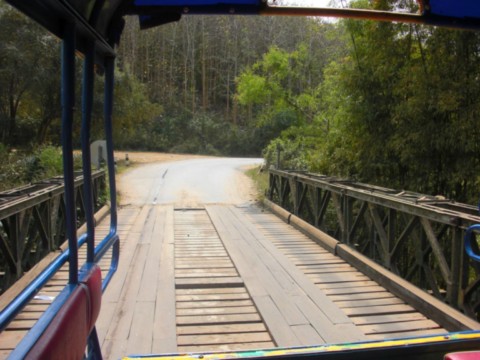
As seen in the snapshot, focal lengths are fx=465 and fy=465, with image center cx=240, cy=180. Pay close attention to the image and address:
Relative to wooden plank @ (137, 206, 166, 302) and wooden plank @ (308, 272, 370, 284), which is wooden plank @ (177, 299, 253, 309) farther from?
wooden plank @ (308, 272, 370, 284)

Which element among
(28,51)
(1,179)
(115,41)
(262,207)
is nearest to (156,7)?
(115,41)

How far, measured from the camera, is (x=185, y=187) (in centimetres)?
1574

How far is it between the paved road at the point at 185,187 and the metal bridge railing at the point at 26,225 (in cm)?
548

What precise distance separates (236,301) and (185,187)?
37.7 ft

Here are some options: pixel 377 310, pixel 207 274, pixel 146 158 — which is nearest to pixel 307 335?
pixel 377 310

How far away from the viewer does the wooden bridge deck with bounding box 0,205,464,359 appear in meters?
3.57

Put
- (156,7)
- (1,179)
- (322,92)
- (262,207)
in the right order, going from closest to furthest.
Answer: (156,7) → (262,207) → (1,179) → (322,92)

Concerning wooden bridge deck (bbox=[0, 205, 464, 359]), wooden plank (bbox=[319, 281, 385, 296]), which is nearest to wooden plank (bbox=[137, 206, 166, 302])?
wooden bridge deck (bbox=[0, 205, 464, 359])

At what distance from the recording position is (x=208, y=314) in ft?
13.4

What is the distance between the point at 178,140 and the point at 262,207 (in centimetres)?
3170

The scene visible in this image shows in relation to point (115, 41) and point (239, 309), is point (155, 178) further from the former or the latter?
point (115, 41)

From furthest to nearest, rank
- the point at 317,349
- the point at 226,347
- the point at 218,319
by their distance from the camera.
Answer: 1. the point at 218,319
2. the point at 226,347
3. the point at 317,349

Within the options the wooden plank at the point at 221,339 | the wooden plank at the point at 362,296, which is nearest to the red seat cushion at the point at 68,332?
the wooden plank at the point at 221,339

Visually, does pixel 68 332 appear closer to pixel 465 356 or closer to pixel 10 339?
pixel 465 356
